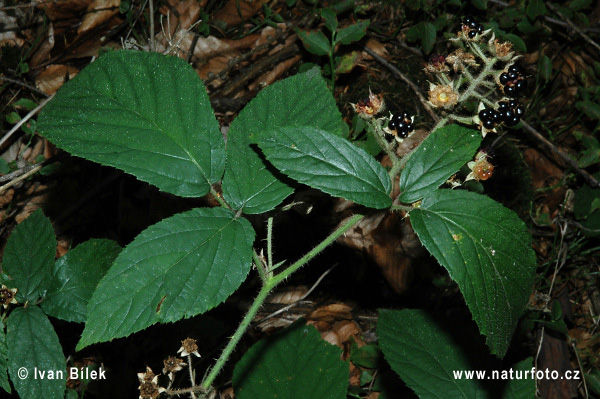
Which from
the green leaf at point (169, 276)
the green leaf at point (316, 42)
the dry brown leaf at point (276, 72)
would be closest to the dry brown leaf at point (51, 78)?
the dry brown leaf at point (276, 72)

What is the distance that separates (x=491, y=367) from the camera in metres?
2.22

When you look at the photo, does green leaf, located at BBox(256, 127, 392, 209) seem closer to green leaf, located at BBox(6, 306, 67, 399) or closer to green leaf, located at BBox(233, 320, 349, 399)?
green leaf, located at BBox(233, 320, 349, 399)

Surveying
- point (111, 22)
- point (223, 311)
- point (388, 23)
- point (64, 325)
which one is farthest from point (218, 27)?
point (64, 325)

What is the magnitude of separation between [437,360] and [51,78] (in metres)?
2.66

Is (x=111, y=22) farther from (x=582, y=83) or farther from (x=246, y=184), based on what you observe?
(x=582, y=83)

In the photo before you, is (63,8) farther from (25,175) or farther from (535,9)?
(535,9)

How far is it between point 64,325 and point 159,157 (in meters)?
1.45

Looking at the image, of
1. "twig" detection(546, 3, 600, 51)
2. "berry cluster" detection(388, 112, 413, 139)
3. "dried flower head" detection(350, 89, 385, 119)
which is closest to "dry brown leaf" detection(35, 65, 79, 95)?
"dried flower head" detection(350, 89, 385, 119)

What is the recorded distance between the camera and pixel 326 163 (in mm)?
1460

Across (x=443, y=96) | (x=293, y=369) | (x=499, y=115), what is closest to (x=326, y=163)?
(x=443, y=96)

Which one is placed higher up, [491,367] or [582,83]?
[582,83]

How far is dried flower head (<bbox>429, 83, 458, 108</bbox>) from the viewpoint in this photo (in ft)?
4.96

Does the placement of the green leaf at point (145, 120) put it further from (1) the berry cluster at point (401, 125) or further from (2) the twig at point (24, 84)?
(2) the twig at point (24, 84)

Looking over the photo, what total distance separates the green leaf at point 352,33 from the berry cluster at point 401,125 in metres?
1.39
